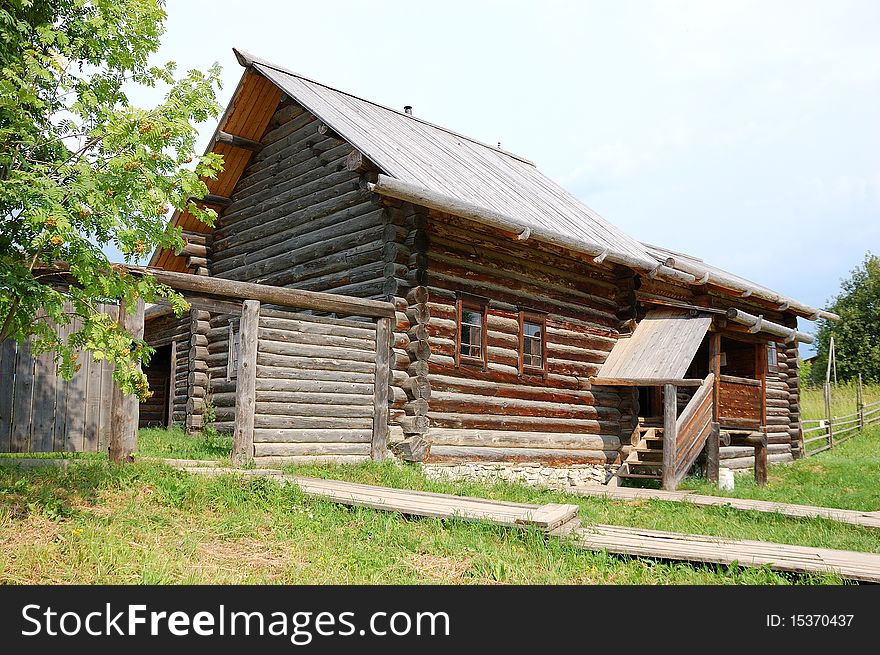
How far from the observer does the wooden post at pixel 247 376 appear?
10211 millimetres

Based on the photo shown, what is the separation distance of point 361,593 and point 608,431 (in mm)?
11170

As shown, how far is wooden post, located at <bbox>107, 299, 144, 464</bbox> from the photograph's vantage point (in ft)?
28.9

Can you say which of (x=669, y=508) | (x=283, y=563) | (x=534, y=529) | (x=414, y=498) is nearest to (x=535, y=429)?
(x=669, y=508)

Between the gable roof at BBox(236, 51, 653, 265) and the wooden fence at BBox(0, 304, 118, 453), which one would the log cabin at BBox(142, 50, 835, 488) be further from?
the wooden fence at BBox(0, 304, 118, 453)

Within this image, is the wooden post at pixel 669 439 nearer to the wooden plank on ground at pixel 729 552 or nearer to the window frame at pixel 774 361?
the wooden plank on ground at pixel 729 552

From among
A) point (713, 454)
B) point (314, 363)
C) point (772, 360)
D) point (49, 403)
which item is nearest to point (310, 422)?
point (314, 363)

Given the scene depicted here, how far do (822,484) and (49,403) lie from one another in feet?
48.6

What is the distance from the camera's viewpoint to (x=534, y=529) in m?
6.93

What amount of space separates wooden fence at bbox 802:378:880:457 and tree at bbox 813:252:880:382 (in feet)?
46.7

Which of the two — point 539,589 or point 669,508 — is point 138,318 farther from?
point 669,508

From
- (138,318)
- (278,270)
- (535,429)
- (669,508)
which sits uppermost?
(278,270)

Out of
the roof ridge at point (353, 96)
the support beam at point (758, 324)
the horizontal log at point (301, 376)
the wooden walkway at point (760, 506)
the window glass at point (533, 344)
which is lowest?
the wooden walkway at point (760, 506)

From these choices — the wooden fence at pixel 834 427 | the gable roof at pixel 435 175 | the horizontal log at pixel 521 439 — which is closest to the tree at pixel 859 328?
the wooden fence at pixel 834 427

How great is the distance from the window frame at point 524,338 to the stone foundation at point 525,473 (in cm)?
167
